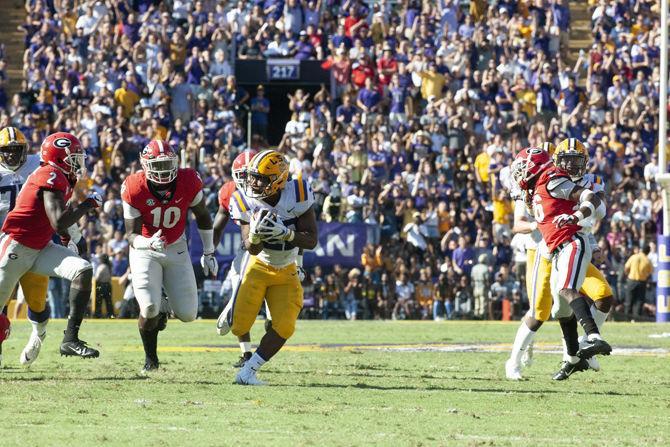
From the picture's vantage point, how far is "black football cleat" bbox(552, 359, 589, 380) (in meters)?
10.5

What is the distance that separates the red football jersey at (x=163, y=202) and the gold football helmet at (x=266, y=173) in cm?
95

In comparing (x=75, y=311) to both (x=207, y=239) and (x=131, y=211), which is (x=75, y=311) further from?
(x=207, y=239)

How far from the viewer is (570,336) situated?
1087cm

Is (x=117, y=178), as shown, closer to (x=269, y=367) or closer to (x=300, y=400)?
(x=269, y=367)

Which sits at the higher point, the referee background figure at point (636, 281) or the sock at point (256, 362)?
the sock at point (256, 362)

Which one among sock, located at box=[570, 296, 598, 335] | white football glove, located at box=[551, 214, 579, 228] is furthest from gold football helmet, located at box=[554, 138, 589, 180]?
sock, located at box=[570, 296, 598, 335]

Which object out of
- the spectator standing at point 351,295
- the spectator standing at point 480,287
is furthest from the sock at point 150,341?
the spectator standing at point 480,287

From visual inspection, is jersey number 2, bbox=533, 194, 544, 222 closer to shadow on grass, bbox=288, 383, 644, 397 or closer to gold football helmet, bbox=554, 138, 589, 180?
gold football helmet, bbox=554, 138, 589, 180

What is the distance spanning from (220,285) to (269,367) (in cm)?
1019

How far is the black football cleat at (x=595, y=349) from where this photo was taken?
976 cm

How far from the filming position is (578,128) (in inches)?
942

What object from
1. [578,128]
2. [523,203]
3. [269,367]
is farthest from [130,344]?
[578,128]

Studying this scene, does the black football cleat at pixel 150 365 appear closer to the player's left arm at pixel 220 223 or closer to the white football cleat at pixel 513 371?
the player's left arm at pixel 220 223

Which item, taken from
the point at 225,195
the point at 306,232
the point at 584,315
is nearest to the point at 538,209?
the point at 584,315
